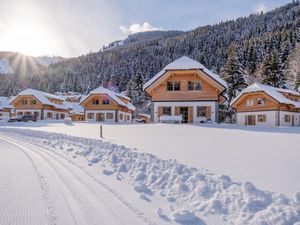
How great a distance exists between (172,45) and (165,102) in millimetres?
114595

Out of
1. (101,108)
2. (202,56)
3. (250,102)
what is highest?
(202,56)

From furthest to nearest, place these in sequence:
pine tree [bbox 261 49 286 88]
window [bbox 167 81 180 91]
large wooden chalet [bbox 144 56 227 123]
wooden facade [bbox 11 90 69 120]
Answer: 1. wooden facade [bbox 11 90 69 120]
2. pine tree [bbox 261 49 286 88]
3. window [bbox 167 81 180 91]
4. large wooden chalet [bbox 144 56 227 123]

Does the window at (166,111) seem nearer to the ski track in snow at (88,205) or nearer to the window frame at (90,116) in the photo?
the window frame at (90,116)

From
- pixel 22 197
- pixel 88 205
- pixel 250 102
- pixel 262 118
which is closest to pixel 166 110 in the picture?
pixel 250 102

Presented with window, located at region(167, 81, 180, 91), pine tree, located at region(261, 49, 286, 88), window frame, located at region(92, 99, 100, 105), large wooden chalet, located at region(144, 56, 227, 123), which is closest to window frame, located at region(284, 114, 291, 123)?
large wooden chalet, located at region(144, 56, 227, 123)

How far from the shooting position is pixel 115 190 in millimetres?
7277

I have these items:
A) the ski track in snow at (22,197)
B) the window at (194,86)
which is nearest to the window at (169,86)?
the window at (194,86)

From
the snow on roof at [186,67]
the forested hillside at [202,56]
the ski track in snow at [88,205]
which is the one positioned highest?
the forested hillside at [202,56]

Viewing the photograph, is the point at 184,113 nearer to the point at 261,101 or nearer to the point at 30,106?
the point at 261,101

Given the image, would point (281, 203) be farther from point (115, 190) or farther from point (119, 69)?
point (119, 69)

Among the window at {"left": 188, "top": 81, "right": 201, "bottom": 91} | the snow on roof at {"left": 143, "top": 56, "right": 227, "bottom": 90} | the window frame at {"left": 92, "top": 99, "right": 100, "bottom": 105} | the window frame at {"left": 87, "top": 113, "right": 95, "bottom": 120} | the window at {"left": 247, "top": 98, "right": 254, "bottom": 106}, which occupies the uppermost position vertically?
the snow on roof at {"left": 143, "top": 56, "right": 227, "bottom": 90}

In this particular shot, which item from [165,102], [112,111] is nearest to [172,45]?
[112,111]

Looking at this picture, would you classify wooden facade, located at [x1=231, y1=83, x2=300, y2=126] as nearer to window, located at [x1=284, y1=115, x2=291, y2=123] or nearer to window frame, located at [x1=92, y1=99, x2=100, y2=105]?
window, located at [x1=284, y1=115, x2=291, y2=123]

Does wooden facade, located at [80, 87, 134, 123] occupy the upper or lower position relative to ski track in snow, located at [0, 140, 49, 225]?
upper
